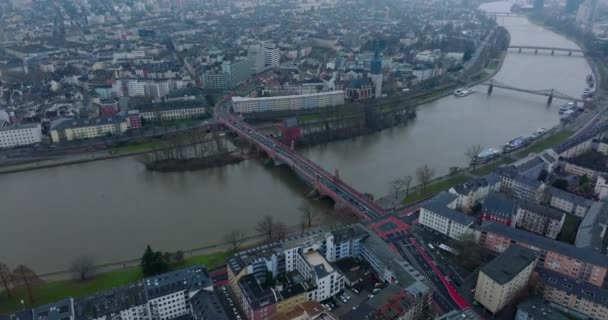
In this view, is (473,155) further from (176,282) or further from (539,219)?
(176,282)

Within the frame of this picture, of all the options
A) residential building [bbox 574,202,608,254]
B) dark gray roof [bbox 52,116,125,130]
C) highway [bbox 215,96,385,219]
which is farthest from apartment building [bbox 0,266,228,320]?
dark gray roof [bbox 52,116,125,130]

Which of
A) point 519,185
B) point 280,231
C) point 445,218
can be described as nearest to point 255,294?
point 280,231

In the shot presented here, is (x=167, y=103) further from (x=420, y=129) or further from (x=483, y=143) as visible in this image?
(x=483, y=143)

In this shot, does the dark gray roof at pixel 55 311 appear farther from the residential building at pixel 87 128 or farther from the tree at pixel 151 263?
the residential building at pixel 87 128

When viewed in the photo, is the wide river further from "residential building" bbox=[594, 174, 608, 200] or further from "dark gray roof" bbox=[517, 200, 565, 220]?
"residential building" bbox=[594, 174, 608, 200]

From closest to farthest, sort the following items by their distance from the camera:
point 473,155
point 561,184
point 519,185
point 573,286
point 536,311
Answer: point 536,311 < point 573,286 < point 519,185 < point 561,184 < point 473,155

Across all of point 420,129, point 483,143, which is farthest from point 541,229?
point 420,129
